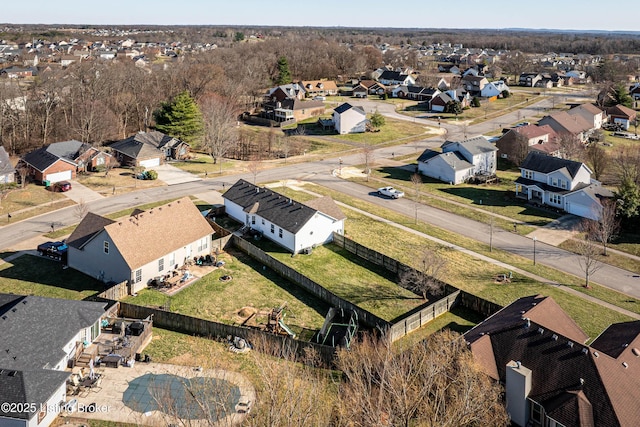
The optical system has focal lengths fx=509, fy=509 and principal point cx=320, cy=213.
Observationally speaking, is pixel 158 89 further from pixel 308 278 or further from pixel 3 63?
→ pixel 3 63

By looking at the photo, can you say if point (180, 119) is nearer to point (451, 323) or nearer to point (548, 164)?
point (548, 164)

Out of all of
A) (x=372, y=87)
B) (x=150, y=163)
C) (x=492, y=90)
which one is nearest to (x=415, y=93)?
(x=372, y=87)

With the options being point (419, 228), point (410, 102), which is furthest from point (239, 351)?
point (410, 102)

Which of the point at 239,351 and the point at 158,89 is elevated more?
the point at 158,89

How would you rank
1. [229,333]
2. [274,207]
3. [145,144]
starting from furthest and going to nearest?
1. [145,144]
2. [274,207]
3. [229,333]

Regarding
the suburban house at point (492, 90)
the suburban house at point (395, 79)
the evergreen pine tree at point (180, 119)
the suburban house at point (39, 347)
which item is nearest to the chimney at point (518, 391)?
the suburban house at point (39, 347)

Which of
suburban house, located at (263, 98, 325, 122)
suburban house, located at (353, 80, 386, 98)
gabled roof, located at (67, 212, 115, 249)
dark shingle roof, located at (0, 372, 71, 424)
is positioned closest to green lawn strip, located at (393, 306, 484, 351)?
dark shingle roof, located at (0, 372, 71, 424)
